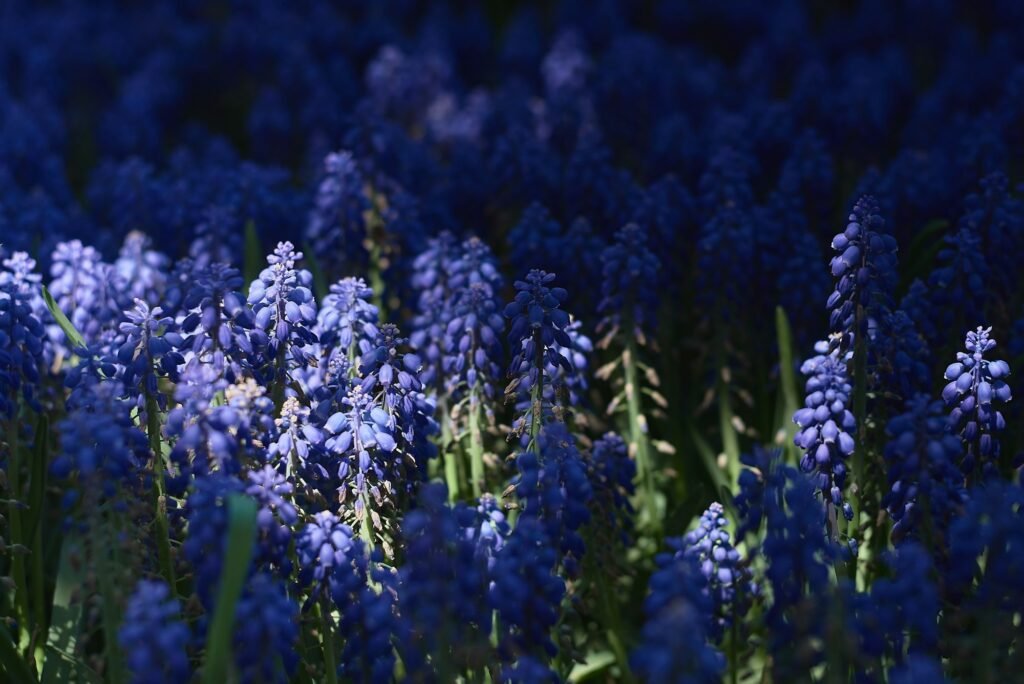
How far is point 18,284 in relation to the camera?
6129 millimetres

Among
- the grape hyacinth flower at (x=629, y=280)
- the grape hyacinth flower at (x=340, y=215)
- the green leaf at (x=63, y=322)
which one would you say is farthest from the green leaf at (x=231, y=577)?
the grape hyacinth flower at (x=340, y=215)

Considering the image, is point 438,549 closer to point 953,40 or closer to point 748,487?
point 748,487

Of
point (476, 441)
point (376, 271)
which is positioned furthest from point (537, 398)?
point (376, 271)

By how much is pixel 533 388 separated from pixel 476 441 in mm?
792

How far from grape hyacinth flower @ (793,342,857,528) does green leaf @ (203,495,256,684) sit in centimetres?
248

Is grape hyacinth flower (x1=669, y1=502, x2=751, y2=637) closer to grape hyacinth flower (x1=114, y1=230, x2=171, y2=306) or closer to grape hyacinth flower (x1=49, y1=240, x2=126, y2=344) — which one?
grape hyacinth flower (x1=49, y1=240, x2=126, y2=344)

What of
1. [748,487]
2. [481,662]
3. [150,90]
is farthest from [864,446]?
[150,90]

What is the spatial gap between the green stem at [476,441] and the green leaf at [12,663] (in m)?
2.31

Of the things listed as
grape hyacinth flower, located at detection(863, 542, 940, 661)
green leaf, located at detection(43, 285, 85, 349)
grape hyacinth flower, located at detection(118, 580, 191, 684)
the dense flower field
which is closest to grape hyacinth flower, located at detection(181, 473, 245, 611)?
the dense flower field

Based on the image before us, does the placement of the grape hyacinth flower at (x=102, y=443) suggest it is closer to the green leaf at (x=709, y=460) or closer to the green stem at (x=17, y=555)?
the green stem at (x=17, y=555)

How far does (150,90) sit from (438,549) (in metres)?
9.42

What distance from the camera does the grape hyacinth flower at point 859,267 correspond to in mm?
5512

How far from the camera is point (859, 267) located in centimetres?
559

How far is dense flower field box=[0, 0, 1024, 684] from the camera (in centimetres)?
456
